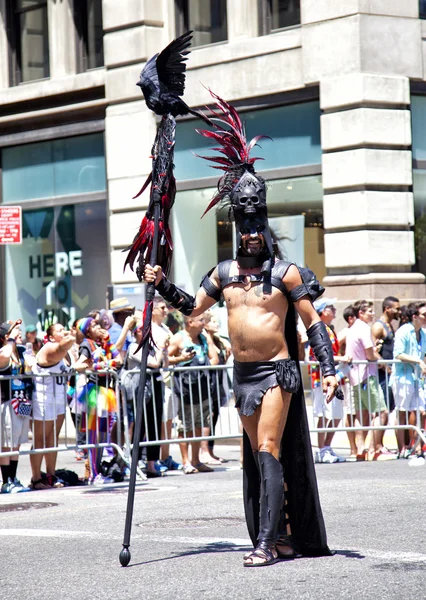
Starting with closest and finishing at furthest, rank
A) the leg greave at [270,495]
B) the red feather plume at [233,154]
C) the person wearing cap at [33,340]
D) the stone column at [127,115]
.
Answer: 1. the leg greave at [270,495]
2. the red feather plume at [233,154]
3. the person wearing cap at [33,340]
4. the stone column at [127,115]

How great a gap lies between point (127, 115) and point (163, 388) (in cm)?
841

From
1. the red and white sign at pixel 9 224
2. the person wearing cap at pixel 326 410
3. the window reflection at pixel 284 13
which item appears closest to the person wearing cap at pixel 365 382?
the person wearing cap at pixel 326 410

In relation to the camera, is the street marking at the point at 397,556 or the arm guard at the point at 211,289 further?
the arm guard at the point at 211,289

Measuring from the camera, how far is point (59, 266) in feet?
74.2

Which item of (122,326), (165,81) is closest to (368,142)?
(122,326)

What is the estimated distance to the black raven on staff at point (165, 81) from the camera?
25.6ft

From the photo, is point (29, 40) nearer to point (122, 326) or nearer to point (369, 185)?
point (369, 185)

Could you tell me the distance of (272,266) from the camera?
7457mm

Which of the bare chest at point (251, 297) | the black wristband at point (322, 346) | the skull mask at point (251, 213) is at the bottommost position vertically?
the black wristband at point (322, 346)

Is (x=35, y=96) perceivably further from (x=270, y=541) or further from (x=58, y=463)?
(x=270, y=541)

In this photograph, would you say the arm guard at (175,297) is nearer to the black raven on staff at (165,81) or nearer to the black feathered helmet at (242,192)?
the black feathered helmet at (242,192)

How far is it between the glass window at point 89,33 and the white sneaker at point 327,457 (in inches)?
408

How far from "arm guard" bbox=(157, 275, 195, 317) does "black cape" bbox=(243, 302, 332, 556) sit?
62cm

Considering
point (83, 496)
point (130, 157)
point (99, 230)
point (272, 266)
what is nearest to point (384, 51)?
point (130, 157)
